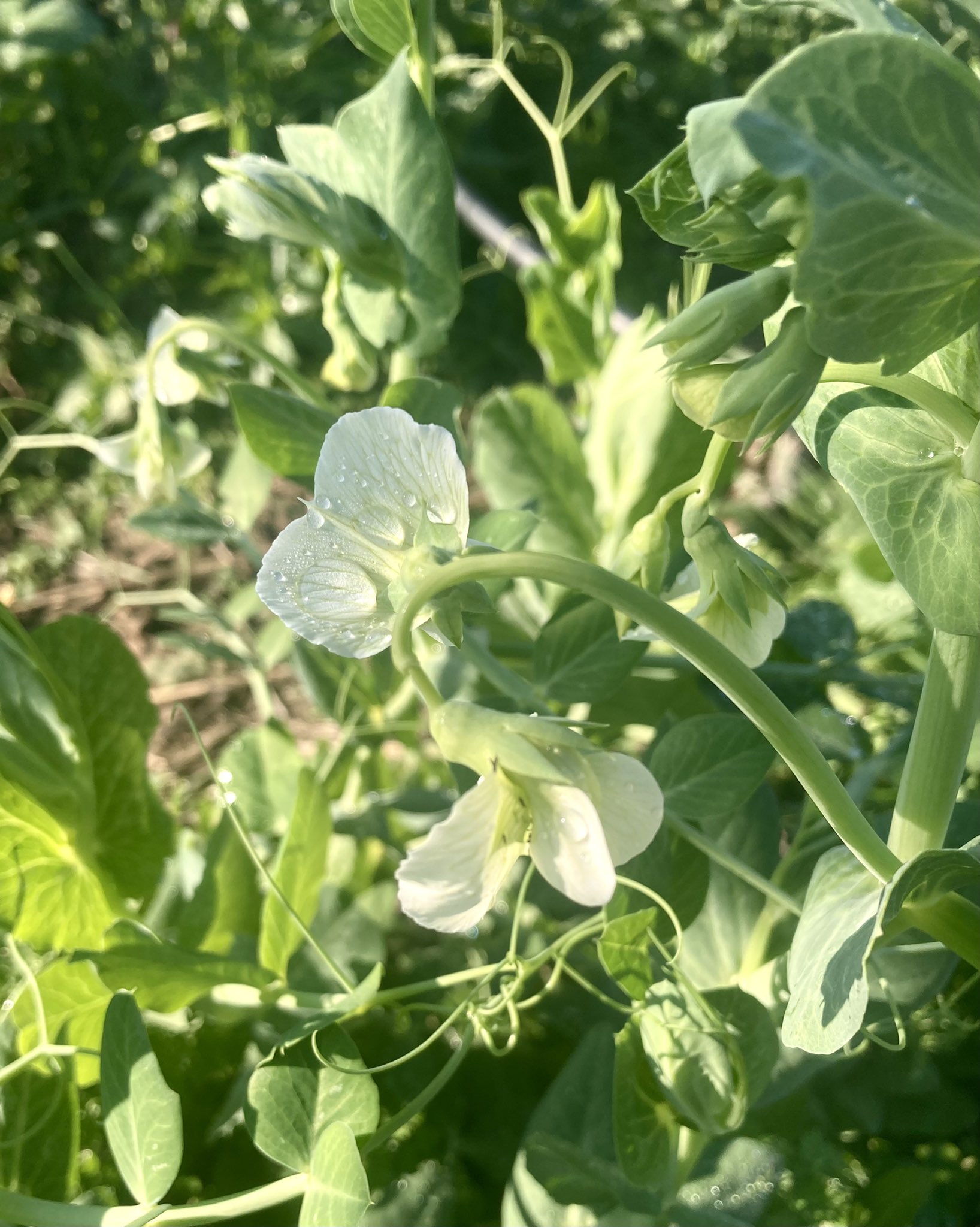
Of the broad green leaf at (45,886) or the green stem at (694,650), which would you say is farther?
the broad green leaf at (45,886)

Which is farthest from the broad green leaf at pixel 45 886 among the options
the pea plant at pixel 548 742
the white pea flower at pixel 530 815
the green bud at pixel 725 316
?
the green bud at pixel 725 316

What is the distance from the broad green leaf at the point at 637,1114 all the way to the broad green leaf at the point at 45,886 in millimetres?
313

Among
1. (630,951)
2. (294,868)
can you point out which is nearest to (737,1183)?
(630,951)

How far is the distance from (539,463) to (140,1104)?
0.49 meters

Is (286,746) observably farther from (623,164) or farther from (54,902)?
(623,164)

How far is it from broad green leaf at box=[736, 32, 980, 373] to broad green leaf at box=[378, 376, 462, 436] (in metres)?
0.29

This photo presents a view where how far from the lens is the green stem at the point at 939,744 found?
380mm

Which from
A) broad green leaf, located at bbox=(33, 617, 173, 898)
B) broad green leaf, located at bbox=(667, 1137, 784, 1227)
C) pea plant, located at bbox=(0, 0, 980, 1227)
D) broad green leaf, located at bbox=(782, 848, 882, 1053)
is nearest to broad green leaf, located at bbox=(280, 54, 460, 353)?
Answer: pea plant, located at bbox=(0, 0, 980, 1227)

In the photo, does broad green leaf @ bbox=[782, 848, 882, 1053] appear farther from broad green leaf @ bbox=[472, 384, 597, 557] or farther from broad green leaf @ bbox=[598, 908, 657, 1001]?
broad green leaf @ bbox=[472, 384, 597, 557]

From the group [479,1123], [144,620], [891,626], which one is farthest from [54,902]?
[144,620]

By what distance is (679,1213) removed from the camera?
54 centimetres

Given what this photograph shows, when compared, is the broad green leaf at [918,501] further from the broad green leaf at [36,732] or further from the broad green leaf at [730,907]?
the broad green leaf at [36,732]

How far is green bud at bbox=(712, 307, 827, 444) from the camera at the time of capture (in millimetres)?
302

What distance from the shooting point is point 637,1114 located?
1.68ft
